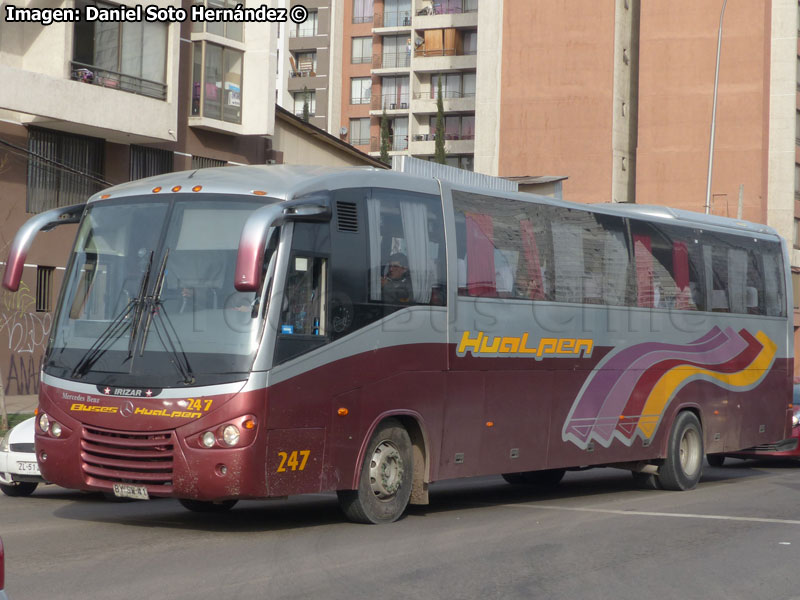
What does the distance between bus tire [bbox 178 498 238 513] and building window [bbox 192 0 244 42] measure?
2319 cm

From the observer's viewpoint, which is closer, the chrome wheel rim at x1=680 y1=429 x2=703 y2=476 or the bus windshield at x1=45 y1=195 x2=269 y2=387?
the bus windshield at x1=45 y1=195 x2=269 y2=387

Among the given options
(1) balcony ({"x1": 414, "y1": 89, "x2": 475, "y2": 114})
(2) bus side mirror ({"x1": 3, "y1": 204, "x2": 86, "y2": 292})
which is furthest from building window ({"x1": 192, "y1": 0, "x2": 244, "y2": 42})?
(1) balcony ({"x1": 414, "y1": 89, "x2": 475, "y2": 114})

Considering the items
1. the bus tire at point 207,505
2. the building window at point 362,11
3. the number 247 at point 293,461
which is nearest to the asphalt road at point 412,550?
the bus tire at point 207,505

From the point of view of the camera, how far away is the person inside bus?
11.5 metres

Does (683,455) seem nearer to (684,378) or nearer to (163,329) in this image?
(684,378)

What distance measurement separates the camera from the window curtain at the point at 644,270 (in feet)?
50.2

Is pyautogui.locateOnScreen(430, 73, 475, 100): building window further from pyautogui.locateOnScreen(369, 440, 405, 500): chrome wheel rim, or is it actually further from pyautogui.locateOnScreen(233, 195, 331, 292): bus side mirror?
pyautogui.locateOnScreen(233, 195, 331, 292): bus side mirror

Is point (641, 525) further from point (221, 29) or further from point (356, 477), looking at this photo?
point (221, 29)

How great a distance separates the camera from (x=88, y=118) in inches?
1123

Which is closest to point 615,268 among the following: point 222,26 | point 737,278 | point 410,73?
point 737,278

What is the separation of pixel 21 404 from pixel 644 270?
630 inches

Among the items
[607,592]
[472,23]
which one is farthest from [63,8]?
[472,23]

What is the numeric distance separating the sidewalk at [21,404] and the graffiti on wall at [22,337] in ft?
1.33

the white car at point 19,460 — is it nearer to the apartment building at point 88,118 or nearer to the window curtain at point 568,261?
the window curtain at point 568,261
